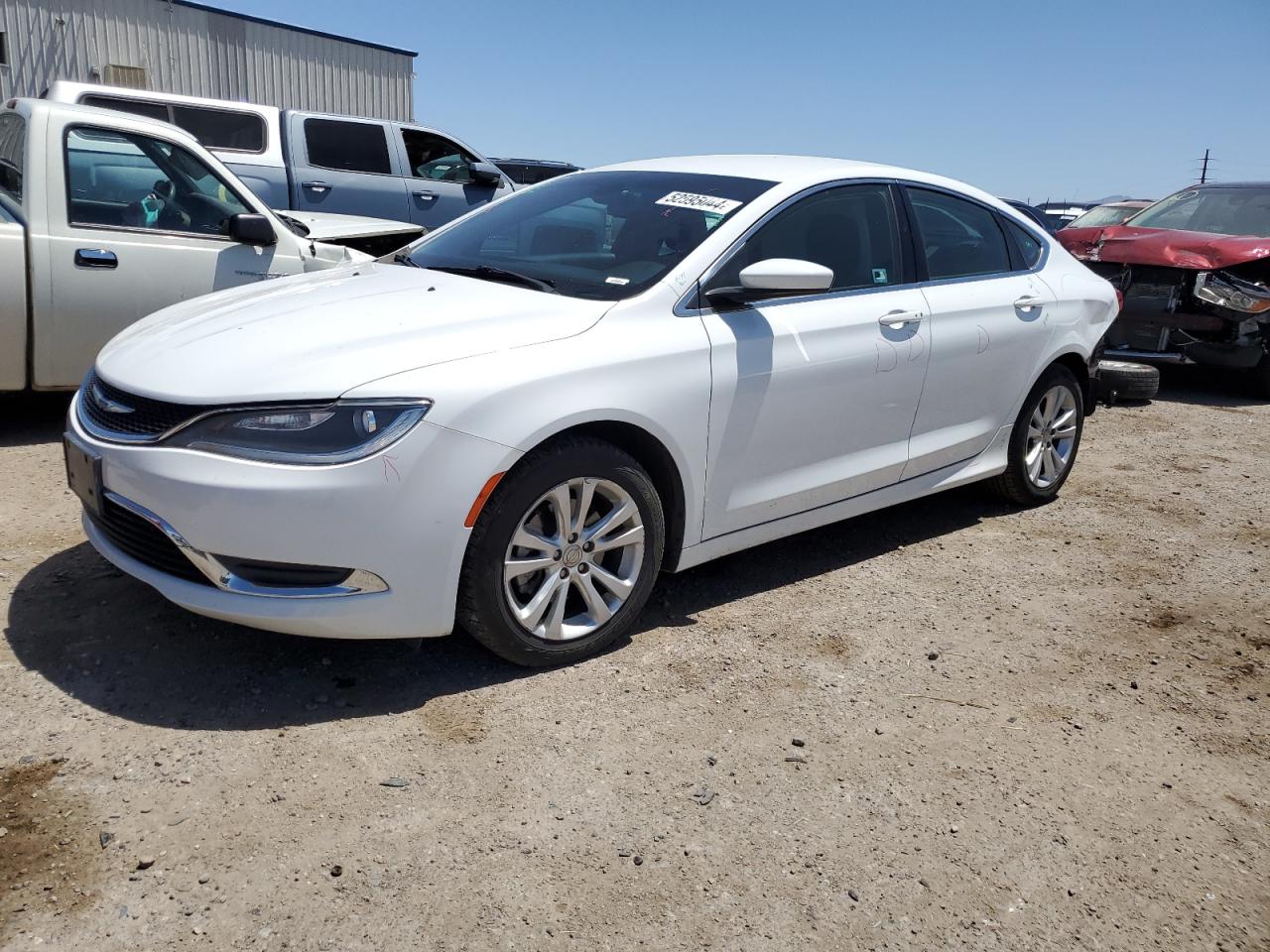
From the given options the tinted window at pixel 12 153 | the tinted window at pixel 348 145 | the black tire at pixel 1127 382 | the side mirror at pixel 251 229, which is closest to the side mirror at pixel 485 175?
the tinted window at pixel 348 145

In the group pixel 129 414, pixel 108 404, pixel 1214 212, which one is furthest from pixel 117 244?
pixel 1214 212

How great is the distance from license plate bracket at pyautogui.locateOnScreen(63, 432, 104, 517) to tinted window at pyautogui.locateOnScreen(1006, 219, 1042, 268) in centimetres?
415

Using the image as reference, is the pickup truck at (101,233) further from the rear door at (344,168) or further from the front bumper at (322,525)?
the rear door at (344,168)

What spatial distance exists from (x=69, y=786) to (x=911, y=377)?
3273mm

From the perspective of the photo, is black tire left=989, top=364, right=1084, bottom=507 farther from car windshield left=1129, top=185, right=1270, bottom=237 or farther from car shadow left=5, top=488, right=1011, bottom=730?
car windshield left=1129, top=185, right=1270, bottom=237

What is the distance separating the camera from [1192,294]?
28.4 ft

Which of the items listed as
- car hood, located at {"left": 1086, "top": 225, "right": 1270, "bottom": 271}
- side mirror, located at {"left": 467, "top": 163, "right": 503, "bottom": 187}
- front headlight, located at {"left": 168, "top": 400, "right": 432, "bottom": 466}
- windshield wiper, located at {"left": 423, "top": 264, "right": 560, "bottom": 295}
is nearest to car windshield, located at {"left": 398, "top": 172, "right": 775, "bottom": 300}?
windshield wiper, located at {"left": 423, "top": 264, "right": 560, "bottom": 295}

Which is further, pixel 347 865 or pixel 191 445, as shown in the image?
pixel 191 445

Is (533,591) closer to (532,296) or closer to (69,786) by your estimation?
(532,296)

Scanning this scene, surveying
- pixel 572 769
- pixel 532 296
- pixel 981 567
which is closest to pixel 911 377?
pixel 981 567

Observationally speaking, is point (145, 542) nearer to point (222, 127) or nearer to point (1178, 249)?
point (222, 127)

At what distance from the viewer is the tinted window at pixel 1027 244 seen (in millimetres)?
5230

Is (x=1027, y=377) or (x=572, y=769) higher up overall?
(x=1027, y=377)

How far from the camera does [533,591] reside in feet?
11.1
